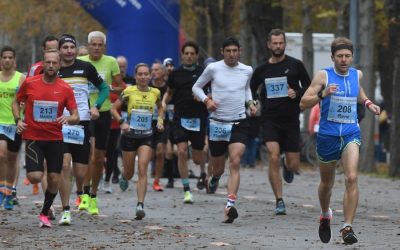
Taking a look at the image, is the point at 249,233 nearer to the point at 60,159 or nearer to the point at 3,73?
the point at 60,159

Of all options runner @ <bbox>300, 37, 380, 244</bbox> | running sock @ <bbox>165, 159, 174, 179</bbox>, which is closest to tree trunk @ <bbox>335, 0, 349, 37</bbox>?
running sock @ <bbox>165, 159, 174, 179</bbox>

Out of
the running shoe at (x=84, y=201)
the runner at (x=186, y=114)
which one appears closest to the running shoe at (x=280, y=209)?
the running shoe at (x=84, y=201)

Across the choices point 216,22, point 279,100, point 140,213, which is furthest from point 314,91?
point 216,22

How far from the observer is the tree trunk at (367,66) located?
26547 mm

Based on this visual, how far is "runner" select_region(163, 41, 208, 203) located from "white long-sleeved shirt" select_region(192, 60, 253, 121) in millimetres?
2467

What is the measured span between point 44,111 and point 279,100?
3346mm

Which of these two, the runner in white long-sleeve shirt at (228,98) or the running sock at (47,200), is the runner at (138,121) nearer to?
the runner in white long-sleeve shirt at (228,98)

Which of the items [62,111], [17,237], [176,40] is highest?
[176,40]

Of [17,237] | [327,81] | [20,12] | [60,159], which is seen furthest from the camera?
[20,12]

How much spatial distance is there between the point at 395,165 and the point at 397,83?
5.29 ft

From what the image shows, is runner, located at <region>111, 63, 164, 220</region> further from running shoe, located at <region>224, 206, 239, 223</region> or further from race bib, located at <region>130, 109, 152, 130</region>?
running shoe, located at <region>224, 206, 239, 223</region>

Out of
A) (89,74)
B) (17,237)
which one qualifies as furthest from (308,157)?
(17,237)

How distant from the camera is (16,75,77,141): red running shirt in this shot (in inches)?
537

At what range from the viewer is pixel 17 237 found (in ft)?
42.1
